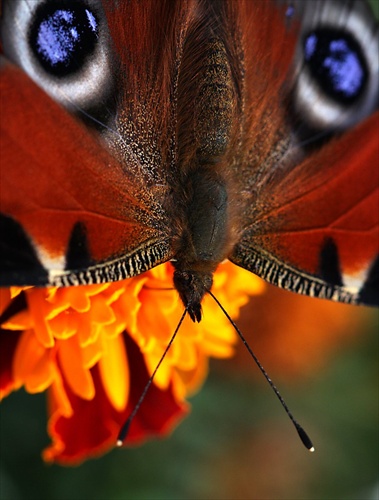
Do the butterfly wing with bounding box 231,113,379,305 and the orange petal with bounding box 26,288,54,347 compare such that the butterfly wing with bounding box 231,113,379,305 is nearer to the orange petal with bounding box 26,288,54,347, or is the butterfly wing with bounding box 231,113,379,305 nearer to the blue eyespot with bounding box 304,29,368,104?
the blue eyespot with bounding box 304,29,368,104

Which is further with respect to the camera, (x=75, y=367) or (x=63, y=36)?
(x=75, y=367)

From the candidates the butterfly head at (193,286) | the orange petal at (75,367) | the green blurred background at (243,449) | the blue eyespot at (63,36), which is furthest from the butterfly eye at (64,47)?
the green blurred background at (243,449)

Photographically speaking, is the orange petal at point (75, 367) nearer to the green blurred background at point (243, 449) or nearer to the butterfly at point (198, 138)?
the butterfly at point (198, 138)

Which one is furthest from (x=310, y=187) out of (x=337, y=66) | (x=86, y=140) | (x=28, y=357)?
(x=28, y=357)

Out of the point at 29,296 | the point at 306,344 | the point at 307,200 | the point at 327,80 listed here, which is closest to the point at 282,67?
the point at 327,80

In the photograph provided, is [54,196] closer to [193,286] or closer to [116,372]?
[193,286]

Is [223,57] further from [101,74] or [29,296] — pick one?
[29,296]
